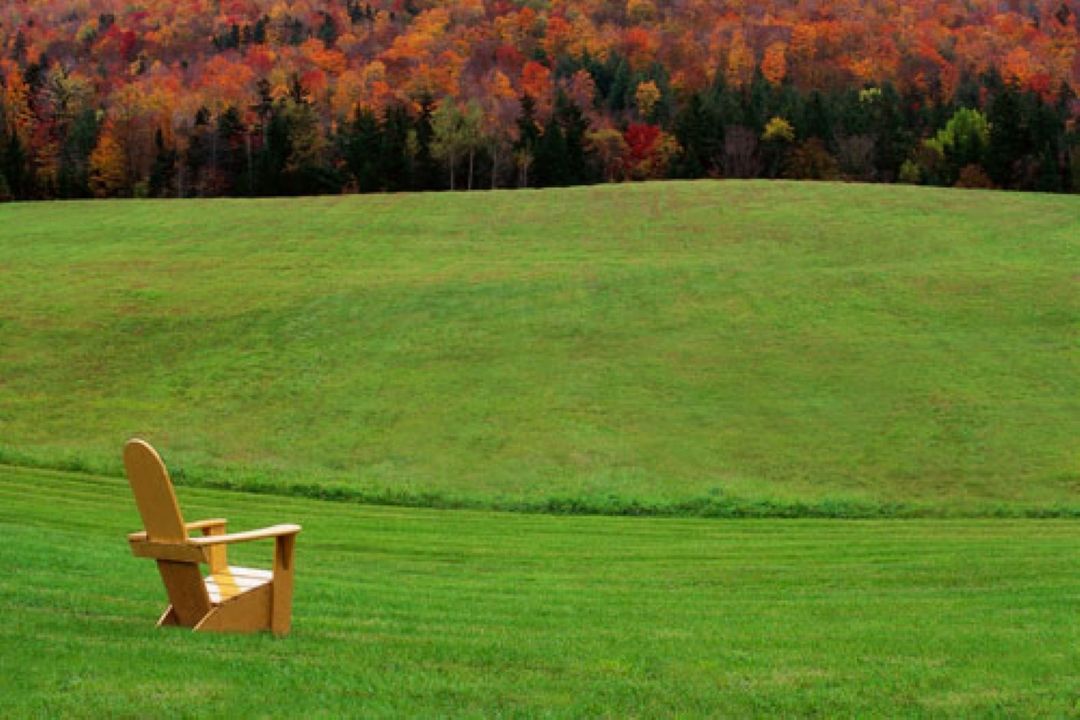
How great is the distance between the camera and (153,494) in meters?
8.46

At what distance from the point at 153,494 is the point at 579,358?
27996 mm

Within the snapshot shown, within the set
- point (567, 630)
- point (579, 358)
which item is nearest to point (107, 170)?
point (579, 358)

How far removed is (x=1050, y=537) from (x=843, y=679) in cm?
1184

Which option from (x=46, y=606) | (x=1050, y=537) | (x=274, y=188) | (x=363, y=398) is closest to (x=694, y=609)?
(x=46, y=606)

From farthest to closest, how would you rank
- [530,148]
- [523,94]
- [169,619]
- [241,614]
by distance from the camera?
[523,94] < [530,148] < [169,619] < [241,614]

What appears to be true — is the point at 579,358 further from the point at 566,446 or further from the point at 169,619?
the point at 169,619

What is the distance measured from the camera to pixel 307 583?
12188mm

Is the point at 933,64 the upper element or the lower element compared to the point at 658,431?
upper

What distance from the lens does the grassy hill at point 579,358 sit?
2664 cm

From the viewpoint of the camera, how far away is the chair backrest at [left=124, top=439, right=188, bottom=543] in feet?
27.3

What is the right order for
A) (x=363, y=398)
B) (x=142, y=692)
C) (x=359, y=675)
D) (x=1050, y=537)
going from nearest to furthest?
1. (x=142, y=692)
2. (x=359, y=675)
3. (x=1050, y=537)
4. (x=363, y=398)

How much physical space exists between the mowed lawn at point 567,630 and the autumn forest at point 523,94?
81243 millimetres

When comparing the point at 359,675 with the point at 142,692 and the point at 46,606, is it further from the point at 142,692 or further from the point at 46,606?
the point at 46,606

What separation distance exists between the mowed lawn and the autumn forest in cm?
8124
